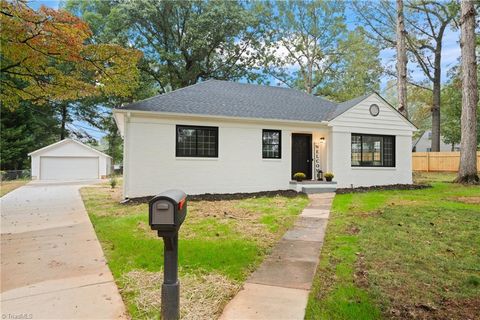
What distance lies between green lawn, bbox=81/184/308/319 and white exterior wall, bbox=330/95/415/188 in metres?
4.97

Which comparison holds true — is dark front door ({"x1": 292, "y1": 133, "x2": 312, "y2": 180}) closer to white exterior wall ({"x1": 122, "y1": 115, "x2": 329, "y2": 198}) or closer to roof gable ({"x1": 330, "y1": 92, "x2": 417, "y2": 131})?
white exterior wall ({"x1": 122, "y1": 115, "x2": 329, "y2": 198})

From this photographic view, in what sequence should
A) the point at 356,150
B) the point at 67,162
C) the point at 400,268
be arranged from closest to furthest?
1. the point at 400,268
2. the point at 356,150
3. the point at 67,162

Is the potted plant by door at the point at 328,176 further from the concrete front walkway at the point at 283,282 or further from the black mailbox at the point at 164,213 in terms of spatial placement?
the black mailbox at the point at 164,213

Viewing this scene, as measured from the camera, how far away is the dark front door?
42.2ft

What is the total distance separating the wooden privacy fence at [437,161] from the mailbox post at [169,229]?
24.2 m

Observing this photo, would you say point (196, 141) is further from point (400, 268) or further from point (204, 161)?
point (400, 268)

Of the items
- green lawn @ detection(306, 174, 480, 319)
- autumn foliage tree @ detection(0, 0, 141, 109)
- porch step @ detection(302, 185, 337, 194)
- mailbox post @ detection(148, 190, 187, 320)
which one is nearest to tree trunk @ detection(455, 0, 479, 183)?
porch step @ detection(302, 185, 337, 194)

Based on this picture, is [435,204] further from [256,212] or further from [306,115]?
[306,115]

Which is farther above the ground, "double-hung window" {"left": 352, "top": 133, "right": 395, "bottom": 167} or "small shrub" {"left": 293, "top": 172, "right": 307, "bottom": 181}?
"double-hung window" {"left": 352, "top": 133, "right": 395, "bottom": 167}

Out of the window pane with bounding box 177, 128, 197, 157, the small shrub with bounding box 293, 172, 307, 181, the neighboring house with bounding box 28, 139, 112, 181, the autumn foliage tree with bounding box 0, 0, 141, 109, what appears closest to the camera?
the autumn foliage tree with bounding box 0, 0, 141, 109

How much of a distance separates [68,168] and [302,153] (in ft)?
71.7

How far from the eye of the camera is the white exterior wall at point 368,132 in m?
12.4

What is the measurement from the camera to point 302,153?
1300 cm

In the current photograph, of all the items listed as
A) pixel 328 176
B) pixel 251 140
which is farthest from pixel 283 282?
pixel 328 176
